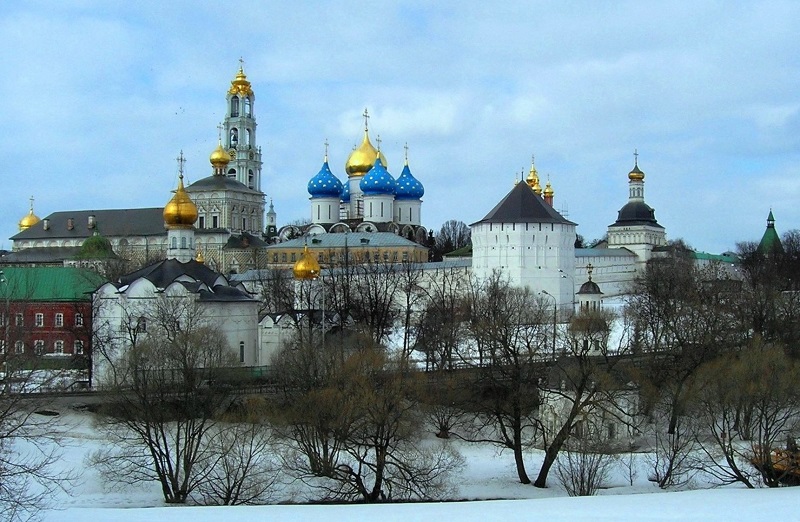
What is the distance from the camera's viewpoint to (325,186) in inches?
2446

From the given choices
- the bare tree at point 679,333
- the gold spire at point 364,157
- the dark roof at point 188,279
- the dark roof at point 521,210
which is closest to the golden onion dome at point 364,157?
the gold spire at point 364,157

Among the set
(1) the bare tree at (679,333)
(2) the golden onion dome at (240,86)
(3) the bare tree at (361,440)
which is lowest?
(3) the bare tree at (361,440)

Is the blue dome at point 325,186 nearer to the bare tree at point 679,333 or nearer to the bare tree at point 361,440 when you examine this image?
the bare tree at point 679,333

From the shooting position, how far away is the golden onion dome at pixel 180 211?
3250cm

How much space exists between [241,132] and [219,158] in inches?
196

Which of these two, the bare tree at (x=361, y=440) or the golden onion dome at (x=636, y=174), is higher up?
the golden onion dome at (x=636, y=174)

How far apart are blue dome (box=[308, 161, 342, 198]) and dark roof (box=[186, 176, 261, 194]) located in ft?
14.5

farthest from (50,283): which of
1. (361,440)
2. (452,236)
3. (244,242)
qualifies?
(452,236)

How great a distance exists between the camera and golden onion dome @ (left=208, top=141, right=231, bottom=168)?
6481 cm

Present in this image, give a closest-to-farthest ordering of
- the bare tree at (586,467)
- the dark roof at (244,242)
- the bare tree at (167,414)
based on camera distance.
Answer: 1. the bare tree at (586,467)
2. the bare tree at (167,414)
3. the dark roof at (244,242)

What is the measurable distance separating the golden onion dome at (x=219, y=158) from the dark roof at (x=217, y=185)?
0.75 metres

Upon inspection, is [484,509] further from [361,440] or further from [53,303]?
[53,303]

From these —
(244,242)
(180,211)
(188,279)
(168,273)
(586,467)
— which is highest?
(244,242)

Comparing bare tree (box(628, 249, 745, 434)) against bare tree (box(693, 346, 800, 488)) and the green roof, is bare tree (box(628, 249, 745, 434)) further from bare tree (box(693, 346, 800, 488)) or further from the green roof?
the green roof
